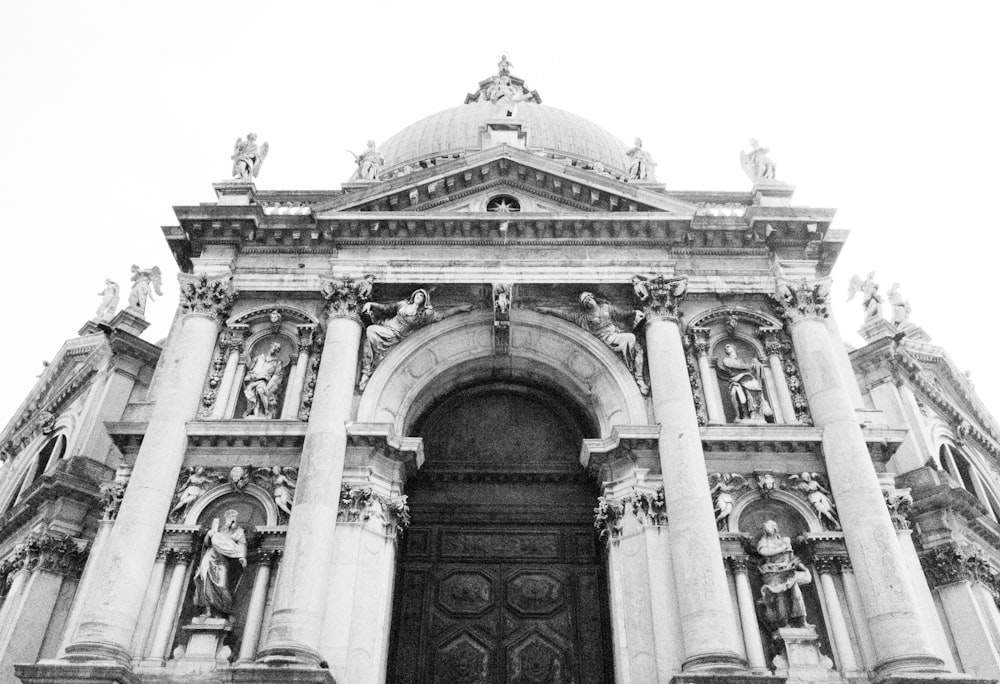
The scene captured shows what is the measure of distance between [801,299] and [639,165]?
565cm

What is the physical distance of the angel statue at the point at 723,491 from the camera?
1429 cm

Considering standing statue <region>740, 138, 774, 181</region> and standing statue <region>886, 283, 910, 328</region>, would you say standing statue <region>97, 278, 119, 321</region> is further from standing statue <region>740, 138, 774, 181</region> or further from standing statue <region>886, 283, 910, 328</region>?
standing statue <region>886, 283, 910, 328</region>

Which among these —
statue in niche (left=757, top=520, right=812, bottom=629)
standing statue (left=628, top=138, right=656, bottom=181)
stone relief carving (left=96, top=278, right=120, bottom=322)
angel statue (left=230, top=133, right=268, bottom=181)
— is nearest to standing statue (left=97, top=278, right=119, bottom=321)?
stone relief carving (left=96, top=278, right=120, bottom=322)

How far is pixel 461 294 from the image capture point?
17.2m

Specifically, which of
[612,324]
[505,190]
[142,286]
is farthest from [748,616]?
[142,286]

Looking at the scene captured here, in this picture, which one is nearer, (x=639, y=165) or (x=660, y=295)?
(x=660, y=295)

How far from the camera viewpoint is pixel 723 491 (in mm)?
14539

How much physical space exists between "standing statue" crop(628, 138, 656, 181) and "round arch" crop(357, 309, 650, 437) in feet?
17.4

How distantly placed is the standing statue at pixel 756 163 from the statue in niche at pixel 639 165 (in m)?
2.28

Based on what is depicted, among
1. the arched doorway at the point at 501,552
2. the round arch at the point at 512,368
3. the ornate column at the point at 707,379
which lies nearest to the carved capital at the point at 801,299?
the ornate column at the point at 707,379

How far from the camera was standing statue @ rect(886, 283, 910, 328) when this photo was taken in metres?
21.8

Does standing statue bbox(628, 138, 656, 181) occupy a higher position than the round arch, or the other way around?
standing statue bbox(628, 138, 656, 181)

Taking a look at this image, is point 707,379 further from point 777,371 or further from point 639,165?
point 639,165

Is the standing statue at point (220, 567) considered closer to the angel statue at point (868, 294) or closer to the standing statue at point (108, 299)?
the standing statue at point (108, 299)
